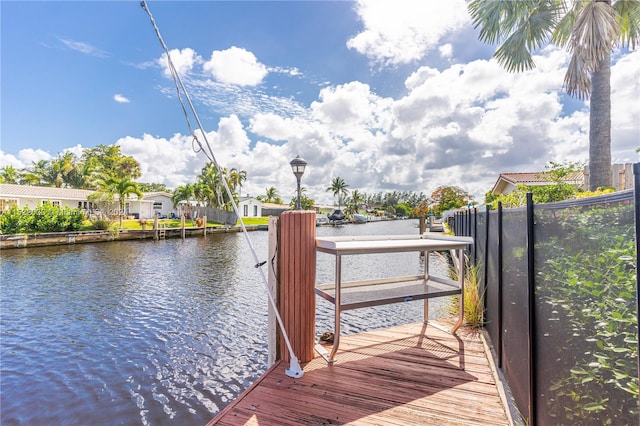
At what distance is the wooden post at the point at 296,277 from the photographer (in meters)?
3.18

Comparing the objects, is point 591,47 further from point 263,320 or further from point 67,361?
point 67,361

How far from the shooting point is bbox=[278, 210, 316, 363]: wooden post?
10.4ft

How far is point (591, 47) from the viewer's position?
20.1 feet

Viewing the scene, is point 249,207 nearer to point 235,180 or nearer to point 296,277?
point 235,180

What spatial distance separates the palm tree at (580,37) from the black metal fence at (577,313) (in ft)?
20.0

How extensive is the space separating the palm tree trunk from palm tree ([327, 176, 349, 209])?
66.6 m

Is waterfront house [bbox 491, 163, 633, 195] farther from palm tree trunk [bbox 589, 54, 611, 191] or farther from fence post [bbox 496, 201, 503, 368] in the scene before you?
fence post [bbox 496, 201, 503, 368]

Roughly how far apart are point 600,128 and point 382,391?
7.55 meters

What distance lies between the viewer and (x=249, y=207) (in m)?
48.5

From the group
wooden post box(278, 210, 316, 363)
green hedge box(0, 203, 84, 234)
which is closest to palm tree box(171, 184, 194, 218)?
green hedge box(0, 203, 84, 234)

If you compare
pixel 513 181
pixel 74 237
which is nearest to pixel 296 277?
pixel 513 181

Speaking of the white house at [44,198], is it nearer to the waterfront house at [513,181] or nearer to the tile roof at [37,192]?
the tile roof at [37,192]

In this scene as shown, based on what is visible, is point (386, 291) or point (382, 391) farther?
point (386, 291)

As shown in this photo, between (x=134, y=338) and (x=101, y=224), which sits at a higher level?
(x=101, y=224)
